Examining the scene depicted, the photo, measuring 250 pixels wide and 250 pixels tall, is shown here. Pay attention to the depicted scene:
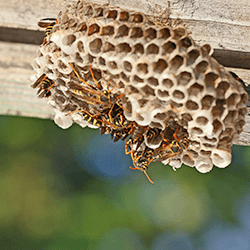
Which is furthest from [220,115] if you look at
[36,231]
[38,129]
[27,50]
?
[36,231]

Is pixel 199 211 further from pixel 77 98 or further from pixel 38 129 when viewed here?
pixel 77 98

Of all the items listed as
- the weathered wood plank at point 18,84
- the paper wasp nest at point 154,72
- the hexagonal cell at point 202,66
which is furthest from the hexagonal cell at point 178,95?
the weathered wood plank at point 18,84

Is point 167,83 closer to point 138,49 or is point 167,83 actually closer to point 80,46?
point 138,49

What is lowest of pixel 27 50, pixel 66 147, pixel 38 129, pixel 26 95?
pixel 66 147

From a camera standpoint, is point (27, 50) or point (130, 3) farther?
point (27, 50)

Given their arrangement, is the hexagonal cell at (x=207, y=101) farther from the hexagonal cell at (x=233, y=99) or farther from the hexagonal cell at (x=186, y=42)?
the hexagonal cell at (x=186, y=42)

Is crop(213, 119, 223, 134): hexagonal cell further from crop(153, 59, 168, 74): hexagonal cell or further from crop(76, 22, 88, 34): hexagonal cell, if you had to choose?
crop(76, 22, 88, 34): hexagonal cell
